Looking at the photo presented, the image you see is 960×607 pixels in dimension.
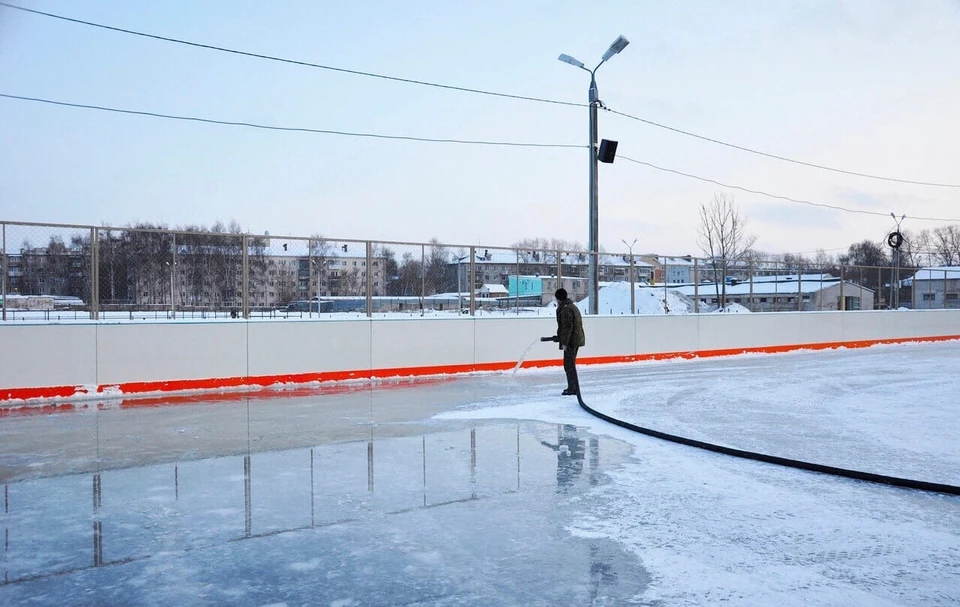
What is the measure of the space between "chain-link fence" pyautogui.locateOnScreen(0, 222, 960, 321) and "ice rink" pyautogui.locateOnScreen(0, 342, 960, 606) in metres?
2.82

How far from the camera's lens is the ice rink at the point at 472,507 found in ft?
15.0

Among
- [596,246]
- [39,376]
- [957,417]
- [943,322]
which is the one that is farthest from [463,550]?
[943,322]

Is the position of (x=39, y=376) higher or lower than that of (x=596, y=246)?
lower

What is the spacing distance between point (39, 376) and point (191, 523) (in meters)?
9.64

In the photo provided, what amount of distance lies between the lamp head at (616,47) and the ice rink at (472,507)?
37.9ft

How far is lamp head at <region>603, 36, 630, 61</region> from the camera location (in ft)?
68.0

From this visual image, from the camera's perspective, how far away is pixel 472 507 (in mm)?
6402

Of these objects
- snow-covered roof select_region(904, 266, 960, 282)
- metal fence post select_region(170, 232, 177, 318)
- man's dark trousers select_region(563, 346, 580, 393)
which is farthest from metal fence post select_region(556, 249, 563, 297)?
snow-covered roof select_region(904, 266, 960, 282)

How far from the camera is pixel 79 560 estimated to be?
5.03m

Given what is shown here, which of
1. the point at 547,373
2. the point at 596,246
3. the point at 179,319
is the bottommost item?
the point at 547,373

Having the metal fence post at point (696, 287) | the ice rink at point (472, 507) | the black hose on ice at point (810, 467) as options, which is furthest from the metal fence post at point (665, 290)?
the black hose on ice at point (810, 467)

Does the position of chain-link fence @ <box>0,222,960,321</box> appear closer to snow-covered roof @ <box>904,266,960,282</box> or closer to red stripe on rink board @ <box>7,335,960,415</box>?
red stripe on rink board @ <box>7,335,960,415</box>

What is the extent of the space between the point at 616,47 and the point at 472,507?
56.4 feet

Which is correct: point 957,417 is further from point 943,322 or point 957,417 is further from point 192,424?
point 943,322
